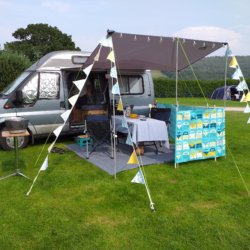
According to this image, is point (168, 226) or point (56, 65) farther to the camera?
point (56, 65)

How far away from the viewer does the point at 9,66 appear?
16.0 meters

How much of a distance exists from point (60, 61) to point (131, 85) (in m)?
2.10

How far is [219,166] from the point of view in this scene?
6008 millimetres

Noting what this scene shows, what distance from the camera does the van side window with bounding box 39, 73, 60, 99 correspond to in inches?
295

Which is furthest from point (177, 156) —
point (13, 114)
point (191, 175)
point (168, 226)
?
point (13, 114)

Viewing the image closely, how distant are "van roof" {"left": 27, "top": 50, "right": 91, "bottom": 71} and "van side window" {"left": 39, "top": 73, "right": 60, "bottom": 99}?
20cm

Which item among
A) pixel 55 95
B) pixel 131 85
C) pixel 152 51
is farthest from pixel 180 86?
pixel 152 51

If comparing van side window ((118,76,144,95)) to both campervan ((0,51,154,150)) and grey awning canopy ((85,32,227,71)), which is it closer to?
campervan ((0,51,154,150))

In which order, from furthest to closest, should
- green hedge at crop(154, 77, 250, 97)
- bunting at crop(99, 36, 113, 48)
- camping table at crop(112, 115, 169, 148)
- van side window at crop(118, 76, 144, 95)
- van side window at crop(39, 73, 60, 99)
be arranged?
green hedge at crop(154, 77, 250, 97)
van side window at crop(118, 76, 144, 95)
van side window at crop(39, 73, 60, 99)
camping table at crop(112, 115, 169, 148)
bunting at crop(99, 36, 113, 48)

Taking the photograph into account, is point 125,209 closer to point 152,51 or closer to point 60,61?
point 152,51

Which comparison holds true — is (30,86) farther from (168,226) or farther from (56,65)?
(168,226)

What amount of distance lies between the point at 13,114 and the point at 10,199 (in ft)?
10.2

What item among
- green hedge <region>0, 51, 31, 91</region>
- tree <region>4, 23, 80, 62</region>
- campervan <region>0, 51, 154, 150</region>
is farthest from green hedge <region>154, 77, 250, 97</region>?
campervan <region>0, 51, 154, 150</region>

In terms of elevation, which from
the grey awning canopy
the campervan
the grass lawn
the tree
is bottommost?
the grass lawn
